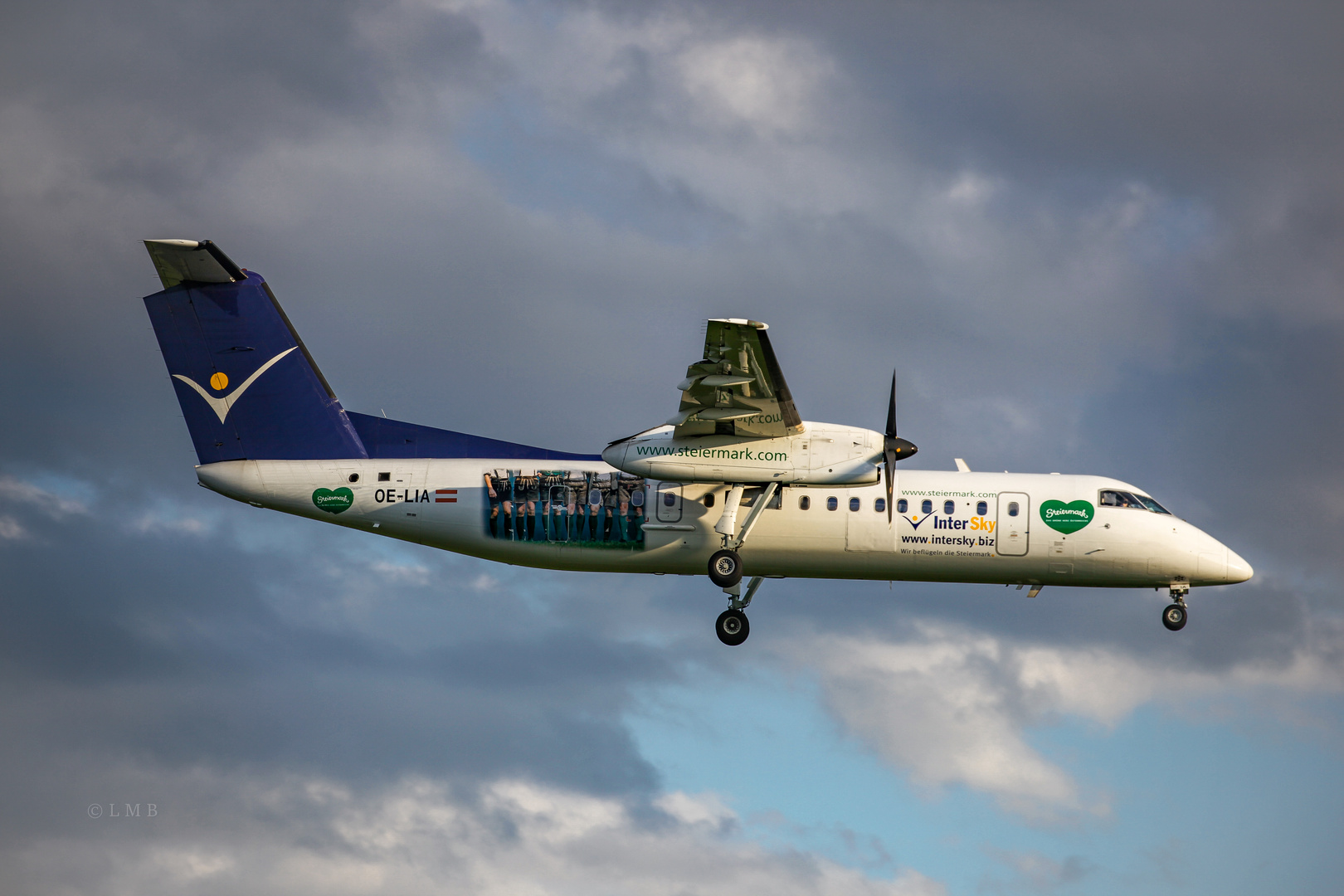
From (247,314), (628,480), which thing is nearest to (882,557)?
(628,480)

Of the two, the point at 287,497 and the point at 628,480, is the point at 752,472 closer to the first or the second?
the point at 628,480

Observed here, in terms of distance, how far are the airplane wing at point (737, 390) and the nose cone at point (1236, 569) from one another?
10449mm

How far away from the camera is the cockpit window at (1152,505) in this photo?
28312 millimetres

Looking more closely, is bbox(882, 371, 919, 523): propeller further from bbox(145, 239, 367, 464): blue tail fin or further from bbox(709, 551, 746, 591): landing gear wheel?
bbox(145, 239, 367, 464): blue tail fin

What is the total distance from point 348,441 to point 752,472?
918 centimetres

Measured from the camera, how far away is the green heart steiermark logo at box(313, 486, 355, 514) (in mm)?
27484

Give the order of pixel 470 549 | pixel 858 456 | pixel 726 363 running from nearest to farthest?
pixel 726 363, pixel 858 456, pixel 470 549

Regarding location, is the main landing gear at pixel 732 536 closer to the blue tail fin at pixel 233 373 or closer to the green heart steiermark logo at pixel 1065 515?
the green heart steiermark logo at pixel 1065 515

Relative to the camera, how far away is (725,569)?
88.4ft

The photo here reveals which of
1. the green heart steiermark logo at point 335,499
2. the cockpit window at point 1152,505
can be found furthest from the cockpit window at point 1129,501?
the green heart steiermark logo at point 335,499

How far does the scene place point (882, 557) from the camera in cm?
2747

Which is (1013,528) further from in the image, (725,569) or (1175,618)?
(725,569)

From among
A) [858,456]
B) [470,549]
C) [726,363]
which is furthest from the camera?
[470,549]

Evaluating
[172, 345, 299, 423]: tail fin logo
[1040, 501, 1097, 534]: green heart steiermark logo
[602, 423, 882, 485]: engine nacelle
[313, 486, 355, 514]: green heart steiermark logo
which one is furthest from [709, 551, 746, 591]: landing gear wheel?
[172, 345, 299, 423]: tail fin logo
